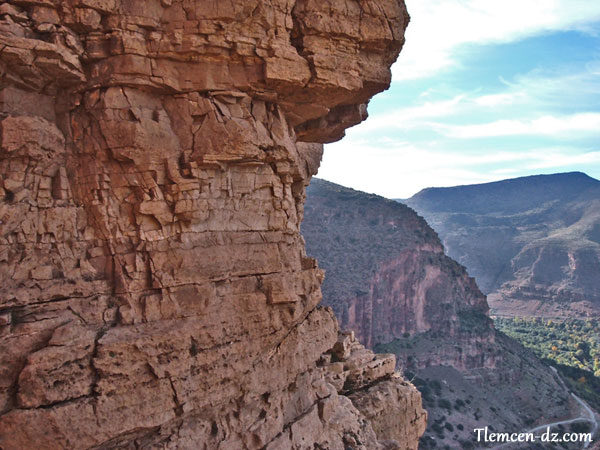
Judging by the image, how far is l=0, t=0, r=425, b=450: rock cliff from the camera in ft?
32.2

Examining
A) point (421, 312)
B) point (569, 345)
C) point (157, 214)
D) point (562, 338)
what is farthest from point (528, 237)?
point (157, 214)

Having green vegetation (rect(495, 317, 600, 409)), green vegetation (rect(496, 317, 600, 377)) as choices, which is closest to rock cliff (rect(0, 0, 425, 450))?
green vegetation (rect(495, 317, 600, 409))

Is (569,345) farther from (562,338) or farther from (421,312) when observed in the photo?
(421,312)

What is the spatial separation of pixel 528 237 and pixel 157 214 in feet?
509

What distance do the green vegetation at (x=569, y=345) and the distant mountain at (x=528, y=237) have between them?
23.9 feet

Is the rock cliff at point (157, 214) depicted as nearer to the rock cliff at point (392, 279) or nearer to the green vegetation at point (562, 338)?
the rock cliff at point (392, 279)

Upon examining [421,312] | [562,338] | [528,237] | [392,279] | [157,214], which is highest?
[157,214]

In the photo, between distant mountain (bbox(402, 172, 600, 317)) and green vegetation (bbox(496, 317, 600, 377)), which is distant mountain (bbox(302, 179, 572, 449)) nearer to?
green vegetation (bbox(496, 317, 600, 377))

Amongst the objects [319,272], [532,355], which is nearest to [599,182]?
[532,355]

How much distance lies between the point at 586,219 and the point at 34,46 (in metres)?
170

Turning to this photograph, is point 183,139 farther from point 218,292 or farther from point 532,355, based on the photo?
point 532,355

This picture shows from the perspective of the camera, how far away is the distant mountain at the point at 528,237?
422 ft

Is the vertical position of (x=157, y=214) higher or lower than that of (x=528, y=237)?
higher

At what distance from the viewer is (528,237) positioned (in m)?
151
